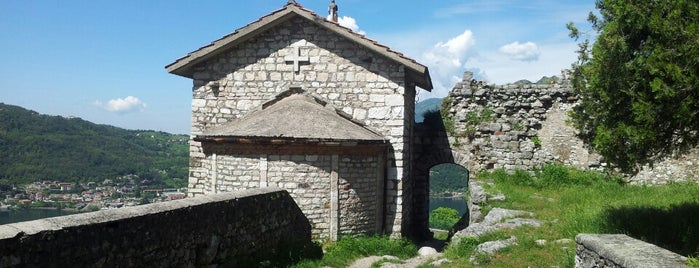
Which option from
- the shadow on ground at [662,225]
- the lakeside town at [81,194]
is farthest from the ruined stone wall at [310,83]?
the lakeside town at [81,194]

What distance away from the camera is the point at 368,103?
40.5 ft

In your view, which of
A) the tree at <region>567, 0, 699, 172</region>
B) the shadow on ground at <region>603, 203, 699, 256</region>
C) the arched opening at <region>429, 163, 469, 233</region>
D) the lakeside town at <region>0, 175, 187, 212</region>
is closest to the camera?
the tree at <region>567, 0, 699, 172</region>

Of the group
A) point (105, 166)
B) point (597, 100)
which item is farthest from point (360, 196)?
point (105, 166)

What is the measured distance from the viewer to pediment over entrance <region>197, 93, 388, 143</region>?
10.4 metres

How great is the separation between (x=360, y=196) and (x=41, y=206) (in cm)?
2135

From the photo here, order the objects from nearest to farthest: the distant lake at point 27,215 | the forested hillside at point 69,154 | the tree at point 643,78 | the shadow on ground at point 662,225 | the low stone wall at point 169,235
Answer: the low stone wall at point 169,235 → the tree at point 643,78 → the shadow on ground at point 662,225 → the distant lake at point 27,215 → the forested hillside at point 69,154

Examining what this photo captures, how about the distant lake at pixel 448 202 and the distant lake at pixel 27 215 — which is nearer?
the distant lake at pixel 27 215

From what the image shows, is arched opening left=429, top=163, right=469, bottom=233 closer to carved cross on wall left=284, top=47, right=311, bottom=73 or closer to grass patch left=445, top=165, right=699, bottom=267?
grass patch left=445, top=165, right=699, bottom=267

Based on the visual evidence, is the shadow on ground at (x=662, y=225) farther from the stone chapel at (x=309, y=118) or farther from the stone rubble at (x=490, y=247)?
the stone chapel at (x=309, y=118)

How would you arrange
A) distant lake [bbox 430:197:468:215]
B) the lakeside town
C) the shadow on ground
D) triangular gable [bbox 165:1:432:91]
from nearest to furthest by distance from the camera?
the shadow on ground → triangular gable [bbox 165:1:432:91] → the lakeside town → distant lake [bbox 430:197:468:215]

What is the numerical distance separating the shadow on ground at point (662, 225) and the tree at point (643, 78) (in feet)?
3.64

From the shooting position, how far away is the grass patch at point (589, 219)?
7.19 m

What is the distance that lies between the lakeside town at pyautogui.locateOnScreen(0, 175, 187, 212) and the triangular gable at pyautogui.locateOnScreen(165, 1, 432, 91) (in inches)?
427

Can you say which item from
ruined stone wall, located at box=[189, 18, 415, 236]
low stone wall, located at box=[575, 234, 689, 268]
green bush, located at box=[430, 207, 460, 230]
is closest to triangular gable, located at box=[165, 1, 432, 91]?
ruined stone wall, located at box=[189, 18, 415, 236]
